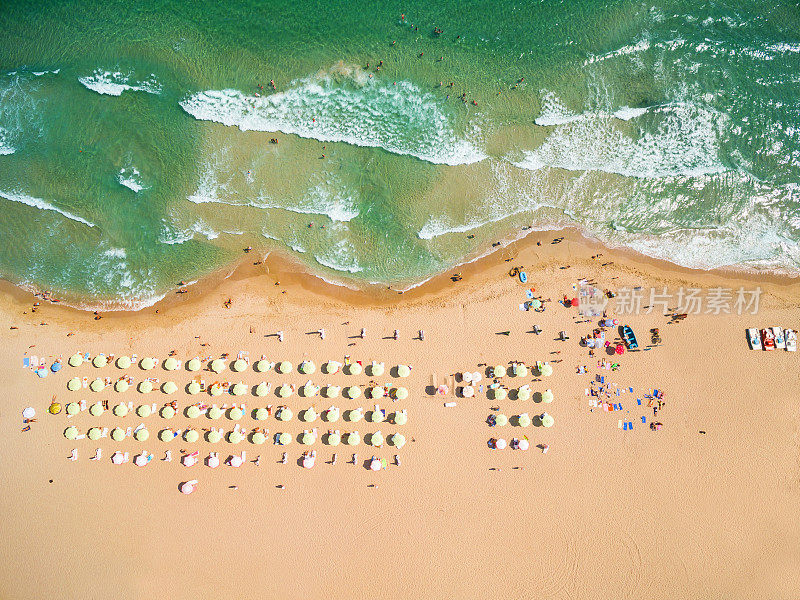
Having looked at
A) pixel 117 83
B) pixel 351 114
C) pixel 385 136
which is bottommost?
pixel 385 136

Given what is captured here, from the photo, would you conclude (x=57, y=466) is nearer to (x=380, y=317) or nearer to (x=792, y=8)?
(x=380, y=317)

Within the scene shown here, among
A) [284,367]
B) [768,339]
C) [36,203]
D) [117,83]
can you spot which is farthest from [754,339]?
[36,203]

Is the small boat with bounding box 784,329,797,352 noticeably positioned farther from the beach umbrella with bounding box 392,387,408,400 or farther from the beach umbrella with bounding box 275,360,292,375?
the beach umbrella with bounding box 275,360,292,375

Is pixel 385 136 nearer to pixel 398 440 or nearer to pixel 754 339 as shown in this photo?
pixel 398 440

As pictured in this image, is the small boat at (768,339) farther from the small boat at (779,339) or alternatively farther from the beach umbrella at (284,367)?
the beach umbrella at (284,367)

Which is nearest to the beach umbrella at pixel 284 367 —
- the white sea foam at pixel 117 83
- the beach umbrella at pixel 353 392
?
the beach umbrella at pixel 353 392

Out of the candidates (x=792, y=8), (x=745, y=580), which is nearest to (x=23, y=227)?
(x=745, y=580)

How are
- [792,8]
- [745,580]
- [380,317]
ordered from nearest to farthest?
1. [745,580]
2. [380,317]
3. [792,8]

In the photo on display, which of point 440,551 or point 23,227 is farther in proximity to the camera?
point 23,227
